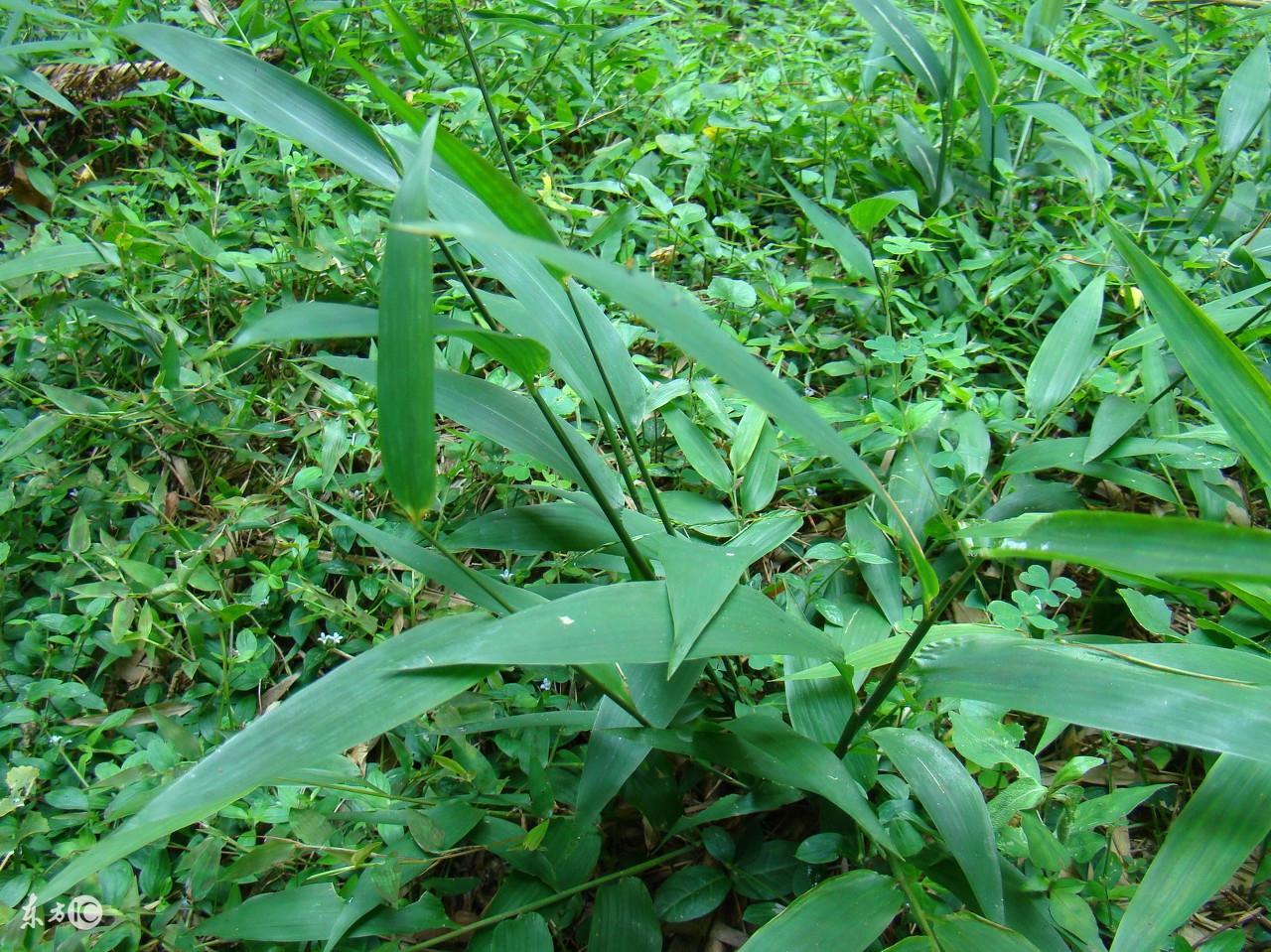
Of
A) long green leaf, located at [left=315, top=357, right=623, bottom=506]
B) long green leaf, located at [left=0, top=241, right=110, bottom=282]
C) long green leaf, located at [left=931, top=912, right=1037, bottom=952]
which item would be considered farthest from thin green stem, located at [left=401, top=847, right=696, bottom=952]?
long green leaf, located at [left=0, top=241, right=110, bottom=282]

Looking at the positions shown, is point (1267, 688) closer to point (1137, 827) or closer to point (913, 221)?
point (1137, 827)

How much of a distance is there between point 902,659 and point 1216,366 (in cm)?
35

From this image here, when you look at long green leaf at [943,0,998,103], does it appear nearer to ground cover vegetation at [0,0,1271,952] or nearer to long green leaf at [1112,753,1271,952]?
ground cover vegetation at [0,0,1271,952]

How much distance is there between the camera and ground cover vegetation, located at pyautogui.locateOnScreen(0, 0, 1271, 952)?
2.15 ft

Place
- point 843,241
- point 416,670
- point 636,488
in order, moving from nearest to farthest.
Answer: point 416,670 → point 636,488 → point 843,241

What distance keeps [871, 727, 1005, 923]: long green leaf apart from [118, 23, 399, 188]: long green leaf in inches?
25.2

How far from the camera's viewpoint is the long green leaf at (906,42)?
1.47m

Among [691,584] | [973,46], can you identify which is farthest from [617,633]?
[973,46]

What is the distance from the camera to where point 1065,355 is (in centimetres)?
117

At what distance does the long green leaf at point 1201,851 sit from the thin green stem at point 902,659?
24cm

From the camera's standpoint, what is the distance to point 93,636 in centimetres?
108

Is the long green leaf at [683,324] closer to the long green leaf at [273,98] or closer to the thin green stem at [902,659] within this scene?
the thin green stem at [902,659]

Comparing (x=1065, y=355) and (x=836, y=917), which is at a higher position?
(x=1065, y=355)

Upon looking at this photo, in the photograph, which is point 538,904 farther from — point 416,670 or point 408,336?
point 408,336
